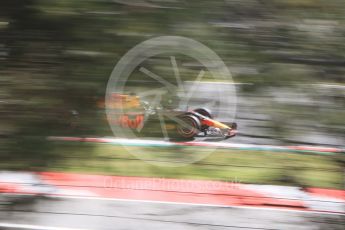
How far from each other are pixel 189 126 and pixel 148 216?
5.85ft

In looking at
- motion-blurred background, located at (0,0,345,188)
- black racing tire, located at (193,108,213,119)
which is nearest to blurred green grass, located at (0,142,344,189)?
motion-blurred background, located at (0,0,345,188)

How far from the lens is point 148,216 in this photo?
120 inches

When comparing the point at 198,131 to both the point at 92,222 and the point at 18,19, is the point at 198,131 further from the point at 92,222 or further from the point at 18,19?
the point at 92,222

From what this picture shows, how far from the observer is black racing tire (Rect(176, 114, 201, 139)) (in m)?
1.41

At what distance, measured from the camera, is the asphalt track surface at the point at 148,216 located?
169 centimetres

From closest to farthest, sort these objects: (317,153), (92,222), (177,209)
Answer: (317,153) < (177,209) < (92,222)

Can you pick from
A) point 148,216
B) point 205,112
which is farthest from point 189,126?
point 148,216

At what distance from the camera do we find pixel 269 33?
142 cm

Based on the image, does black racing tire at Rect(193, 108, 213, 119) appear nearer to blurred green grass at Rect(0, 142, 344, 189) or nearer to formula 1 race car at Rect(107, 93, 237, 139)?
formula 1 race car at Rect(107, 93, 237, 139)

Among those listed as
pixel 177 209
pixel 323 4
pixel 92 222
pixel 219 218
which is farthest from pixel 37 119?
pixel 92 222

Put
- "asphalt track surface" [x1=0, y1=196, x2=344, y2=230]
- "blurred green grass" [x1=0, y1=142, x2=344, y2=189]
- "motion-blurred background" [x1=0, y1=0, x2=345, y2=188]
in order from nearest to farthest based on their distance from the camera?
"motion-blurred background" [x1=0, y1=0, x2=345, y2=188] → "blurred green grass" [x1=0, y1=142, x2=344, y2=189] → "asphalt track surface" [x1=0, y1=196, x2=344, y2=230]

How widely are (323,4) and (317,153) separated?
1.59ft

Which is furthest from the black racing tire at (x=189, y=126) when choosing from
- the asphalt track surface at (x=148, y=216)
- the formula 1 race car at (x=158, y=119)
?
the asphalt track surface at (x=148, y=216)

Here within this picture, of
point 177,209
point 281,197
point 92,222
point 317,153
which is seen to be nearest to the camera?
Answer: point 317,153
